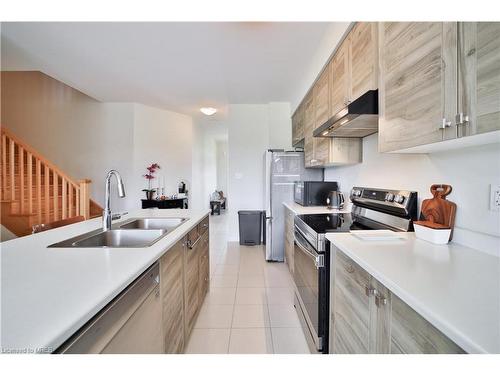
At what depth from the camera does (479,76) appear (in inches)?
29.5

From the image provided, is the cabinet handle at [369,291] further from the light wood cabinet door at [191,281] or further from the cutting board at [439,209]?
the light wood cabinet door at [191,281]

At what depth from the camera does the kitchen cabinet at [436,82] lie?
73 centimetres

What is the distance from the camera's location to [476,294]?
0.66m

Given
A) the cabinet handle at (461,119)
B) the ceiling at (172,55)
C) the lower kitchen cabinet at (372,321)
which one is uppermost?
the ceiling at (172,55)

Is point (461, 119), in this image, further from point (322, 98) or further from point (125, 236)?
point (125, 236)

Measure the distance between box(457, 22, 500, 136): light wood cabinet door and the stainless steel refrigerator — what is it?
7.85ft

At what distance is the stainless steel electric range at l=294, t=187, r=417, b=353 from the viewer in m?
1.40

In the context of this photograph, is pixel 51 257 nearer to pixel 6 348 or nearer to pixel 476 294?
pixel 6 348

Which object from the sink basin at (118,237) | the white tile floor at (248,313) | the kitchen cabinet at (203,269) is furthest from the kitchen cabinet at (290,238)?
the sink basin at (118,237)

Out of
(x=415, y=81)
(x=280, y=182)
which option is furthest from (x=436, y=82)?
(x=280, y=182)
